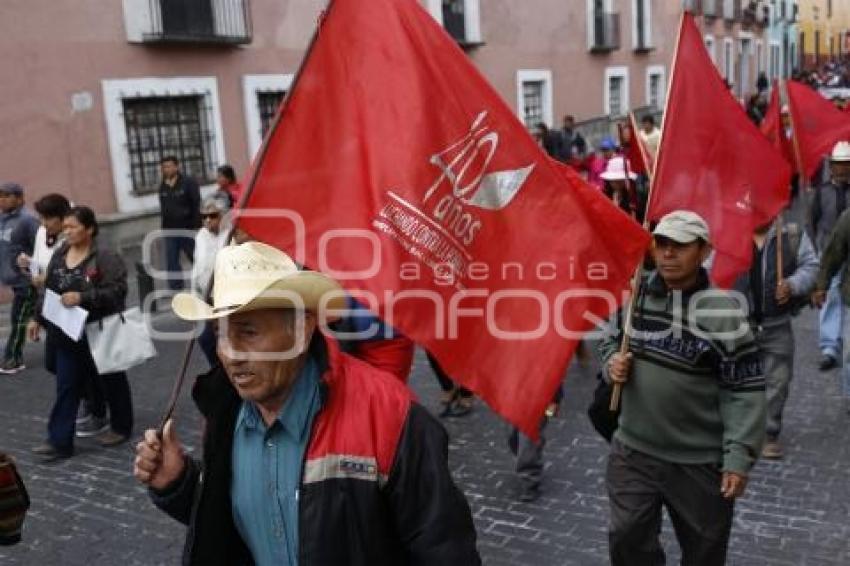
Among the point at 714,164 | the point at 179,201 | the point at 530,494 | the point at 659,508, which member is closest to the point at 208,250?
the point at 530,494

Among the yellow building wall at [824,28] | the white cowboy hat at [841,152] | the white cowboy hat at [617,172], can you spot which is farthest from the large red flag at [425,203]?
the yellow building wall at [824,28]

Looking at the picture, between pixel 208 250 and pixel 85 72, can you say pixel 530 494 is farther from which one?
pixel 85 72

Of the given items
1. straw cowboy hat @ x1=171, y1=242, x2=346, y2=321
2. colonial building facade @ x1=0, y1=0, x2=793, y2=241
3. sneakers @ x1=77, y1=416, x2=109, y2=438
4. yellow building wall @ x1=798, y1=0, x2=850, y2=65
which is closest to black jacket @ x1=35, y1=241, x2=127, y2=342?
sneakers @ x1=77, y1=416, x2=109, y2=438

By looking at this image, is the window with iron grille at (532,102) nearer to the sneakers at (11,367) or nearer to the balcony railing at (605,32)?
the balcony railing at (605,32)

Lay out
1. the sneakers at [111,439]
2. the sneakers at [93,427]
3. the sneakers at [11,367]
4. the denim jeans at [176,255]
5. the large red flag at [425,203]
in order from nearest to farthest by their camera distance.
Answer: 1. the large red flag at [425,203]
2. the sneakers at [111,439]
3. the sneakers at [93,427]
4. the sneakers at [11,367]
5. the denim jeans at [176,255]

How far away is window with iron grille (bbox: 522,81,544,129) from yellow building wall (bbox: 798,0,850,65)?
151ft

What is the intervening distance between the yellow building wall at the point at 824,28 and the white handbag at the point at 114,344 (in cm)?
6412

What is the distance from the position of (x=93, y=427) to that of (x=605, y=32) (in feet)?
75.2

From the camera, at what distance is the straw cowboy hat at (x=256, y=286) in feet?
6.60

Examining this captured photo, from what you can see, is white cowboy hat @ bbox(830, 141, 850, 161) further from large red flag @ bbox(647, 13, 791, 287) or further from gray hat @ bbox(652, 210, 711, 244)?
gray hat @ bbox(652, 210, 711, 244)

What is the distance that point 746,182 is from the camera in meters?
4.45

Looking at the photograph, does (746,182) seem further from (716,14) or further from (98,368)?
(716,14)

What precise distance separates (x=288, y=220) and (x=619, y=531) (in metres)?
1.65

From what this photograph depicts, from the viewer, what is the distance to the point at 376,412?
202cm
